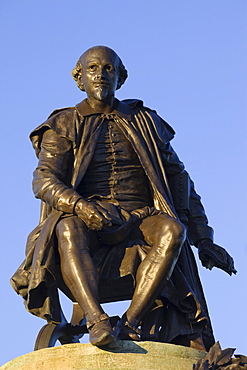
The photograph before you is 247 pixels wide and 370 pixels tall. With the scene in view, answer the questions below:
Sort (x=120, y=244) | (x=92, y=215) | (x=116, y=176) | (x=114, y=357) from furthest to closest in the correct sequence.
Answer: (x=116, y=176), (x=120, y=244), (x=92, y=215), (x=114, y=357)

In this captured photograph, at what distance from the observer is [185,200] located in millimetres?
11289

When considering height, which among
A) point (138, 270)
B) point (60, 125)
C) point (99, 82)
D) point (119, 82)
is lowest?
point (138, 270)

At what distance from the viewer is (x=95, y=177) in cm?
1105

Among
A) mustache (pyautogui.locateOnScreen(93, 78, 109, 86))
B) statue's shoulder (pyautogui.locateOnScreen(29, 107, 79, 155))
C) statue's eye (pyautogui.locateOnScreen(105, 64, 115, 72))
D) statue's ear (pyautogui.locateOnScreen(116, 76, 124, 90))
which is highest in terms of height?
statue's eye (pyautogui.locateOnScreen(105, 64, 115, 72))

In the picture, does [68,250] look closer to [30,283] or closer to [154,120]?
[30,283]

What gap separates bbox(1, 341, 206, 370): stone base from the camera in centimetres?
928

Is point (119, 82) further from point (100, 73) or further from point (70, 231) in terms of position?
point (70, 231)

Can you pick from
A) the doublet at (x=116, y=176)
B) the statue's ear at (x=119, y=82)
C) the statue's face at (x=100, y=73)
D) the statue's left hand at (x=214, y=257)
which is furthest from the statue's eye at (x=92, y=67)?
the statue's left hand at (x=214, y=257)

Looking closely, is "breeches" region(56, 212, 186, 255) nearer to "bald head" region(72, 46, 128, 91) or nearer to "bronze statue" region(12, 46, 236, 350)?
"bronze statue" region(12, 46, 236, 350)

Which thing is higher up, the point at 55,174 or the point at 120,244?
the point at 55,174

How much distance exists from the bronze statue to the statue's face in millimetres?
11

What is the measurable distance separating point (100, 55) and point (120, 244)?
2178 mm

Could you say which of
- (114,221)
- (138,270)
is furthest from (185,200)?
(138,270)

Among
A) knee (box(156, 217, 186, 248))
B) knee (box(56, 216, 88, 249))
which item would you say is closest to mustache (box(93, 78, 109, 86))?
knee (box(56, 216, 88, 249))
